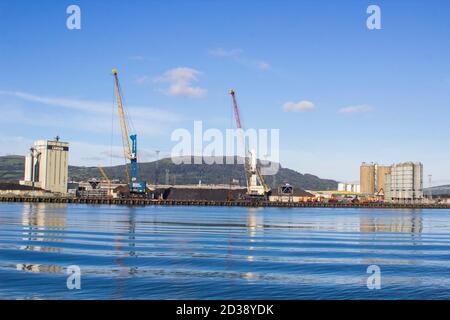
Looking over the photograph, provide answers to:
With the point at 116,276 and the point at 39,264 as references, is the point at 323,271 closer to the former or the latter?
the point at 116,276

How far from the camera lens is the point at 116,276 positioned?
23.8 metres

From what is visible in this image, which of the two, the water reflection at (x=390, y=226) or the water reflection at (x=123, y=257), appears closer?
the water reflection at (x=123, y=257)

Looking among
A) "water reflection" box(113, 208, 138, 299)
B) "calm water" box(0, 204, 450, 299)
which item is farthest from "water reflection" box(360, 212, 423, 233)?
"water reflection" box(113, 208, 138, 299)

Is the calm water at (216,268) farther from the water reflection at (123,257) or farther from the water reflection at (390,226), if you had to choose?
the water reflection at (390,226)

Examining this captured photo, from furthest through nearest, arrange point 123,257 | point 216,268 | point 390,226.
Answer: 1. point 390,226
2. point 123,257
3. point 216,268

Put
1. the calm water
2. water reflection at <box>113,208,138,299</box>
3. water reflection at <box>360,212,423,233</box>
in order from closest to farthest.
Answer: the calm water, water reflection at <box>113,208,138,299</box>, water reflection at <box>360,212,423,233</box>

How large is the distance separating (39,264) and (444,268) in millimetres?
19944

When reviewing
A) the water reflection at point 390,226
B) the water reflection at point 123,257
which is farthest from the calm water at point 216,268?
the water reflection at point 390,226

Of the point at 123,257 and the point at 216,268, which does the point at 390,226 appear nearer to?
the point at 123,257

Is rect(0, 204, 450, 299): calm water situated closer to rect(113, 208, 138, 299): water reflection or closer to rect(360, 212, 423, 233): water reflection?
rect(113, 208, 138, 299): water reflection

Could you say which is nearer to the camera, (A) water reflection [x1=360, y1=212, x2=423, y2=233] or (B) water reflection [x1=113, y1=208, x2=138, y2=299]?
(B) water reflection [x1=113, y1=208, x2=138, y2=299]

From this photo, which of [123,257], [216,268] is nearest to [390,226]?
[123,257]
